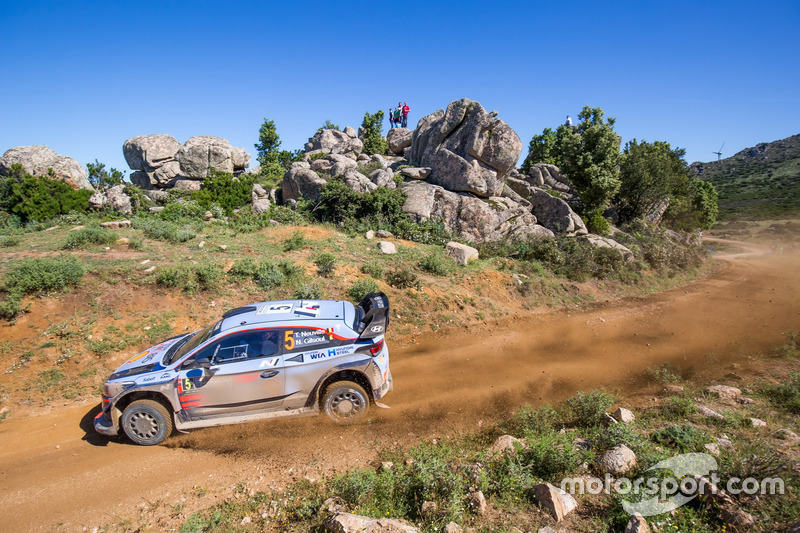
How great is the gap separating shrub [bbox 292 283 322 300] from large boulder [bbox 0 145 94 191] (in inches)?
818

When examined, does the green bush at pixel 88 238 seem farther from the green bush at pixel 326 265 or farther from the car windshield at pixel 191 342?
the car windshield at pixel 191 342

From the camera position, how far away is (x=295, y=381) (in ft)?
19.9


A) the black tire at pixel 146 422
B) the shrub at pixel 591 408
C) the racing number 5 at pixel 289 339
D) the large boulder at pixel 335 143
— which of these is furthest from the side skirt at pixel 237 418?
the large boulder at pixel 335 143

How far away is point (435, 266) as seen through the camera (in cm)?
1420

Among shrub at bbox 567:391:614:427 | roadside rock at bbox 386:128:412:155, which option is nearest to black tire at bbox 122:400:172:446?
shrub at bbox 567:391:614:427

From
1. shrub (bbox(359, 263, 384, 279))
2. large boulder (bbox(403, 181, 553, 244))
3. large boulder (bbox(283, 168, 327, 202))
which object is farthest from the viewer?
large boulder (bbox(283, 168, 327, 202))

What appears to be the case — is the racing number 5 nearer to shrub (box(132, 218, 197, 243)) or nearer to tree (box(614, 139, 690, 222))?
shrub (box(132, 218, 197, 243))

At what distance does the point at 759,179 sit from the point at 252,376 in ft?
318

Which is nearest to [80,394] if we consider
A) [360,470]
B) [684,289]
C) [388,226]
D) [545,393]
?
[360,470]

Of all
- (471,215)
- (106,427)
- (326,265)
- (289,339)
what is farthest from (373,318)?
(471,215)

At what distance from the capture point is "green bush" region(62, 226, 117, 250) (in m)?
12.7

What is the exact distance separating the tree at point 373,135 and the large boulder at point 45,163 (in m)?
21.9

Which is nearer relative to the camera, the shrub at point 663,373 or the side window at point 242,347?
the side window at point 242,347

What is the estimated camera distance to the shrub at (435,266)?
14.2 metres
